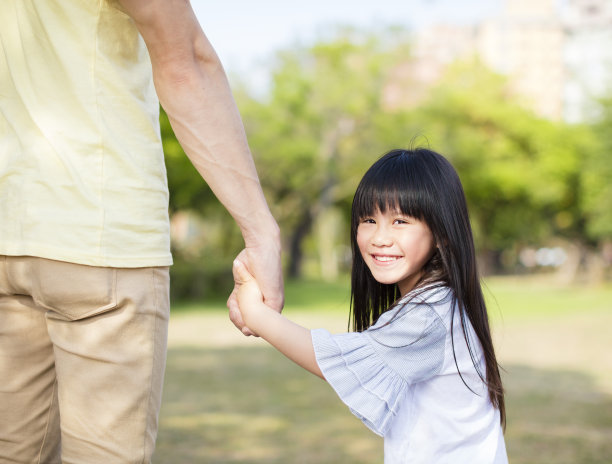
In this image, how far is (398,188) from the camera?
1770 mm

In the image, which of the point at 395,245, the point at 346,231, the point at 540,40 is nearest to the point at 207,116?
the point at 395,245

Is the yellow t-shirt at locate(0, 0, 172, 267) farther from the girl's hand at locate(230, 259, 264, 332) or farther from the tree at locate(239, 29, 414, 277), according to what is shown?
the tree at locate(239, 29, 414, 277)

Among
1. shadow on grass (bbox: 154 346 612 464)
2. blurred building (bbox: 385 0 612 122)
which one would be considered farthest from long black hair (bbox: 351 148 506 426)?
blurred building (bbox: 385 0 612 122)

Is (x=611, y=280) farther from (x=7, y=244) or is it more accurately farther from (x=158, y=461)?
(x=7, y=244)

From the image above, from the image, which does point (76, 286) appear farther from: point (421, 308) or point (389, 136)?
point (389, 136)

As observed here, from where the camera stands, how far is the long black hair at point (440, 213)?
175cm

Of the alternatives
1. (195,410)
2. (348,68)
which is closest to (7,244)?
(195,410)

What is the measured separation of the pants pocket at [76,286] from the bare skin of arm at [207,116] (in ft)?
1.13

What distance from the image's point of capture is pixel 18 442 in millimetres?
1487

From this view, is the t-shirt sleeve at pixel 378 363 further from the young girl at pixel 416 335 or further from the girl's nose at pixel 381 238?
the girl's nose at pixel 381 238

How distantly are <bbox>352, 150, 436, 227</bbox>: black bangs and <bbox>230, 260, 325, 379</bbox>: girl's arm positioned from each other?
1.11ft

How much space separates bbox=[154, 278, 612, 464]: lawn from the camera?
4.57 metres

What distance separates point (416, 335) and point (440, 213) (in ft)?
1.03

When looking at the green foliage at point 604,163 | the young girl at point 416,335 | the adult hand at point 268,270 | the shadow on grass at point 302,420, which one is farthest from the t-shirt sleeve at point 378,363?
the green foliage at point 604,163
